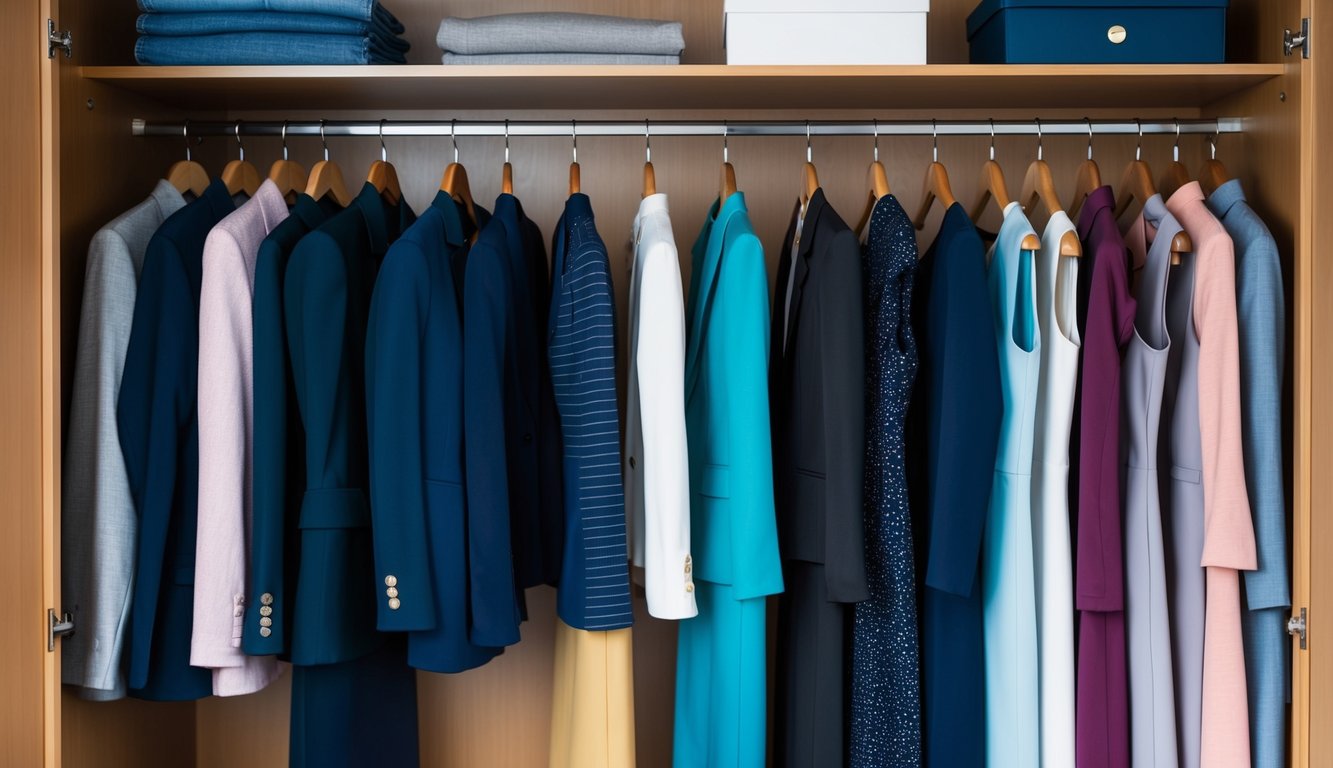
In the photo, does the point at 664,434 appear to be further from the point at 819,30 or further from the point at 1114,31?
the point at 1114,31

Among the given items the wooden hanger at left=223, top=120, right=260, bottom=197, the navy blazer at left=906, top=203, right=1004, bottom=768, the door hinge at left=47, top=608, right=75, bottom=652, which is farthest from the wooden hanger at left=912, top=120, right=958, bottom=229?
the door hinge at left=47, top=608, right=75, bottom=652

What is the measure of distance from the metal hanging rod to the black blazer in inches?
11.6

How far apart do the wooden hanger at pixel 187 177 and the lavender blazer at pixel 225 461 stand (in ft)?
1.03

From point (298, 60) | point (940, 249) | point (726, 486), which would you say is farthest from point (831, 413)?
point (298, 60)

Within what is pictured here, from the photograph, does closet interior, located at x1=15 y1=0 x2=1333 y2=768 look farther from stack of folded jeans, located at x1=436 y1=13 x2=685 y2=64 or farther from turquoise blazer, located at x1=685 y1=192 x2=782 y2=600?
turquoise blazer, located at x1=685 y1=192 x2=782 y2=600

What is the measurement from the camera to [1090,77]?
219 cm

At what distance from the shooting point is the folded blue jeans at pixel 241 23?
2.16 m

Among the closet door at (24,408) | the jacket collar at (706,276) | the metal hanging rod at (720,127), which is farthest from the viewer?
the metal hanging rod at (720,127)

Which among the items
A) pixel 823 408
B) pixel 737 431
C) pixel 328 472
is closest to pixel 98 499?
pixel 328 472

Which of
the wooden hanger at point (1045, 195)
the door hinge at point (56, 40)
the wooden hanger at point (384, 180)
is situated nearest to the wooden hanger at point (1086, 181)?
the wooden hanger at point (1045, 195)

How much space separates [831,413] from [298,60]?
1279 millimetres

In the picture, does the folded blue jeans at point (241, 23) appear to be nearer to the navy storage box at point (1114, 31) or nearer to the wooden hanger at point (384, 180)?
the wooden hanger at point (384, 180)

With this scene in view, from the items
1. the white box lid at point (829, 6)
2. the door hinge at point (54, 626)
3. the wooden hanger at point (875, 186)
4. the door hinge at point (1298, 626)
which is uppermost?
the white box lid at point (829, 6)

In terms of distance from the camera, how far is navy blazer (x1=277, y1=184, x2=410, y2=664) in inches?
74.2
